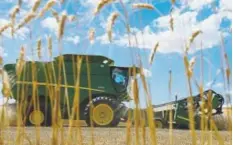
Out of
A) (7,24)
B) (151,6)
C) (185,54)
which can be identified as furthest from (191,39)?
(7,24)

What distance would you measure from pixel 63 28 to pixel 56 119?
15.7 inches

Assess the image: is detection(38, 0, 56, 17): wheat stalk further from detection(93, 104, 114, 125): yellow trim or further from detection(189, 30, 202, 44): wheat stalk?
detection(93, 104, 114, 125): yellow trim

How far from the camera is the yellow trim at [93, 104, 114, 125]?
38.7ft

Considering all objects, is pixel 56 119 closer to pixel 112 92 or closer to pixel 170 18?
pixel 170 18

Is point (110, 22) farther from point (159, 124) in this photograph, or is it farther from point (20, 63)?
point (159, 124)

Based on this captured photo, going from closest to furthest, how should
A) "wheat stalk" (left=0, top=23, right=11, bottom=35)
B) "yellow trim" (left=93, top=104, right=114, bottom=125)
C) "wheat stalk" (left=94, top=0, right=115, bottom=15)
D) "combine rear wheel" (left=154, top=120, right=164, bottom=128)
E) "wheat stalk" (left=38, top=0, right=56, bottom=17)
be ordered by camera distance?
"wheat stalk" (left=94, top=0, right=115, bottom=15) < "wheat stalk" (left=38, top=0, right=56, bottom=17) < "wheat stalk" (left=0, top=23, right=11, bottom=35) < "yellow trim" (left=93, top=104, right=114, bottom=125) < "combine rear wheel" (left=154, top=120, right=164, bottom=128)

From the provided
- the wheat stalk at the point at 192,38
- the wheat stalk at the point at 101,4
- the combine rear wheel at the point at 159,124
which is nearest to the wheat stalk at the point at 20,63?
the wheat stalk at the point at 101,4

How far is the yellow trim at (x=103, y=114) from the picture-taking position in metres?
11.8

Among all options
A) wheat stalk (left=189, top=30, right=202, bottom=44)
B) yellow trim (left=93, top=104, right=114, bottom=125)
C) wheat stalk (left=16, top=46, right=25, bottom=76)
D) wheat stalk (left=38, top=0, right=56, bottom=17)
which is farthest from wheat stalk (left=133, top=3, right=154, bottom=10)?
yellow trim (left=93, top=104, right=114, bottom=125)

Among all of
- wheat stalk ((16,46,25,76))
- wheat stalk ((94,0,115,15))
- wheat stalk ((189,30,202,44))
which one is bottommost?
wheat stalk ((16,46,25,76))

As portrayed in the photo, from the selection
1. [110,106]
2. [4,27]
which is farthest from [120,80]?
[4,27]

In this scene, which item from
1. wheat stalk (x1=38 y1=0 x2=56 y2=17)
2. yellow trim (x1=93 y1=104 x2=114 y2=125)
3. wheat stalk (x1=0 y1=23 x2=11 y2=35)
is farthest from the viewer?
yellow trim (x1=93 y1=104 x2=114 y2=125)

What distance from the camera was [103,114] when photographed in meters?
11.9

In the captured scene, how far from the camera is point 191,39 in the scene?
1733 millimetres
